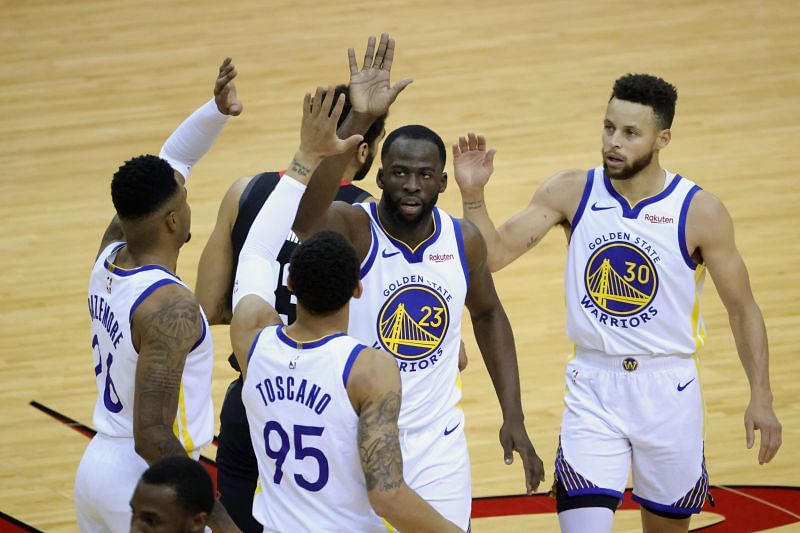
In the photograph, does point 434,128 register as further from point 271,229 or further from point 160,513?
point 160,513

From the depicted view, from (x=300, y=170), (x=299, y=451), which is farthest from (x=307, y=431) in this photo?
(x=300, y=170)

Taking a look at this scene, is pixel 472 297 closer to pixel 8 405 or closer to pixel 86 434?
pixel 86 434

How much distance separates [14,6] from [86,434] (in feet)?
30.1

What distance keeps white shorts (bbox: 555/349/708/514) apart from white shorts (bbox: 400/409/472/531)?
624 millimetres

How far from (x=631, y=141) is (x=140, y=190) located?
1909 mm

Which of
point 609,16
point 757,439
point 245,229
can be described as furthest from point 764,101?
point 245,229

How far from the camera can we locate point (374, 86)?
167 inches

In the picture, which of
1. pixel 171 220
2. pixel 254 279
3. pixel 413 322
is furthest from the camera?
pixel 413 322

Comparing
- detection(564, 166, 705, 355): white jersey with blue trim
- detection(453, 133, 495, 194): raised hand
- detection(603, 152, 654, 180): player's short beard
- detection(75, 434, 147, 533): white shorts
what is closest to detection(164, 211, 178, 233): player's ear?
detection(75, 434, 147, 533): white shorts

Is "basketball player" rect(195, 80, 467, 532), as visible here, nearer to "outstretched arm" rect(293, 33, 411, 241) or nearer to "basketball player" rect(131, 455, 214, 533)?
"outstretched arm" rect(293, 33, 411, 241)

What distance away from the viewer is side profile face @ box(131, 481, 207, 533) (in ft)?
10.3

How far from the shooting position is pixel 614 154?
4.92 metres

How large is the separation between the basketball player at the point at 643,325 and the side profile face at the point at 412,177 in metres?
0.42

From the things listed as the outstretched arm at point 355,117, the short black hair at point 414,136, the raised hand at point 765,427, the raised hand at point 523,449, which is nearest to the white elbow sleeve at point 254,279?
the outstretched arm at point 355,117
